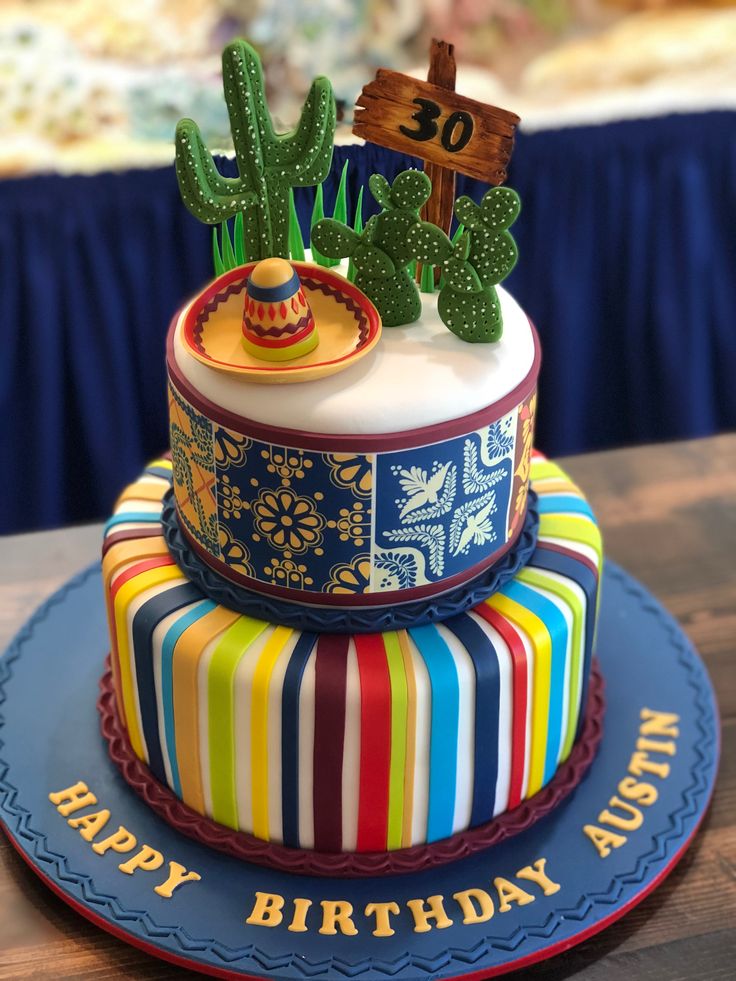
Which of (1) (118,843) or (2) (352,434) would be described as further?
(1) (118,843)

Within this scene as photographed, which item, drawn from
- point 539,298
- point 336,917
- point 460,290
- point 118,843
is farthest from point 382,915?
point 539,298

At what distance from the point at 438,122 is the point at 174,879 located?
82 centimetres

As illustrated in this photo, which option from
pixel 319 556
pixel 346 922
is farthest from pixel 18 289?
pixel 346 922

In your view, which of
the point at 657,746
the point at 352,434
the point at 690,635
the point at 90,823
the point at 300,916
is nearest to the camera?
the point at 352,434

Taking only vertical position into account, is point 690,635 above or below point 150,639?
below

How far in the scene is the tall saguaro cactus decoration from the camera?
116 cm

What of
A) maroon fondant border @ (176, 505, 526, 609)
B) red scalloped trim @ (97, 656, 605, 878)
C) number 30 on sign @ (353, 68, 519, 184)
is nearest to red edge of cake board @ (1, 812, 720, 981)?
red scalloped trim @ (97, 656, 605, 878)

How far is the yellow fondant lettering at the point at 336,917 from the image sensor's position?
120cm

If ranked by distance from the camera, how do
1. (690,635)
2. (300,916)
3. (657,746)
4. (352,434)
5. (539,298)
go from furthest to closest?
(539,298) < (690,635) < (657,746) < (300,916) < (352,434)

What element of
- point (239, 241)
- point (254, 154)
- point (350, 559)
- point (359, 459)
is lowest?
point (350, 559)

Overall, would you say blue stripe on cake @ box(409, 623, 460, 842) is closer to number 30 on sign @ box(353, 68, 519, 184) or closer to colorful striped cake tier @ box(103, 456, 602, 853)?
colorful striped cake tier @ box(103, 456, 602, 853)

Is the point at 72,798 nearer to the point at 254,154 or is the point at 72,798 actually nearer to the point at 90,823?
the point at 90,823

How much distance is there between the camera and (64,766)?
4.60 feet

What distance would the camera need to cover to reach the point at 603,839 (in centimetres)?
131
